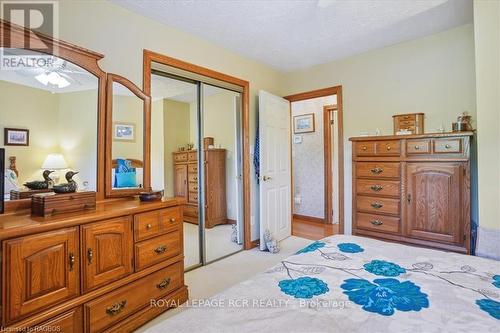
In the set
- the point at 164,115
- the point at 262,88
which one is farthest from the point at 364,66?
the point at 164,115

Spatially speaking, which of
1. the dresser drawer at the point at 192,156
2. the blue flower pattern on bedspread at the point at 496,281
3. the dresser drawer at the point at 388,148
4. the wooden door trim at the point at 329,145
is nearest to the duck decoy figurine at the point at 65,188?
the dresser drawer at the point at 192,156

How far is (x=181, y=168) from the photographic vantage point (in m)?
2.90

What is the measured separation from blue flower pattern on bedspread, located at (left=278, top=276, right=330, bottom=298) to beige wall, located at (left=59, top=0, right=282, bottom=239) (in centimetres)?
216

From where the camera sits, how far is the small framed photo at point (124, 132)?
224 centimetres

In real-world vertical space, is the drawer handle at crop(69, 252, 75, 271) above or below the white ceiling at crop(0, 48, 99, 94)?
below

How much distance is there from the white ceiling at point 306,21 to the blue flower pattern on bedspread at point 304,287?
219 centimetres

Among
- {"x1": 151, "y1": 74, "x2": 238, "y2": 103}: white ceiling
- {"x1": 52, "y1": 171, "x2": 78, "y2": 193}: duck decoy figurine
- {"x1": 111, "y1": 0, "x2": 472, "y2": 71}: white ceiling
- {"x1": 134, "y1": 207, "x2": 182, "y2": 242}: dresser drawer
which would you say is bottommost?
{"x1": 134, "y1": 207, "x2": 182, "y2": 242}: dresser drawer

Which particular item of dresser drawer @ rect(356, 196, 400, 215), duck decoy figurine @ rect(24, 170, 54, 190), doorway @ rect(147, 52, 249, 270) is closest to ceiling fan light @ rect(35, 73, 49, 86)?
duck decoy figurine @ rect(24, 170, 54, 190)

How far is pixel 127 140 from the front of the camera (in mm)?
2318

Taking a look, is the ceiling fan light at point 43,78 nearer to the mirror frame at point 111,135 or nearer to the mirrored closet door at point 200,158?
the mirror frame at point 111,135

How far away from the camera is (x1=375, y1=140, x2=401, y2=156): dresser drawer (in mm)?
2645

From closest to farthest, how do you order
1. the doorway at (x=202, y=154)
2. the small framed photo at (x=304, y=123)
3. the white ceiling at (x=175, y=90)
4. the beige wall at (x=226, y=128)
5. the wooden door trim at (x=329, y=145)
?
the white ceiling at (x=175, y=90)
the doorway at (x=202, y=154)
the beige wall at (x=226, y=128)
the wooden door trim at (x=329, y=145)
the small framed photo at (x=304, y=123)

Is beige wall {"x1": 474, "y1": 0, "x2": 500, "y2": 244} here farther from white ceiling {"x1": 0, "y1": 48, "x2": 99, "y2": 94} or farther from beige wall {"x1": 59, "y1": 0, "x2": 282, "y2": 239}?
white ceiling {"x1": 0, "y1": 48, "x2": 99, "y2": 94}

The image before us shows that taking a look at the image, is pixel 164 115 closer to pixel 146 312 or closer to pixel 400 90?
pixel 146 312
